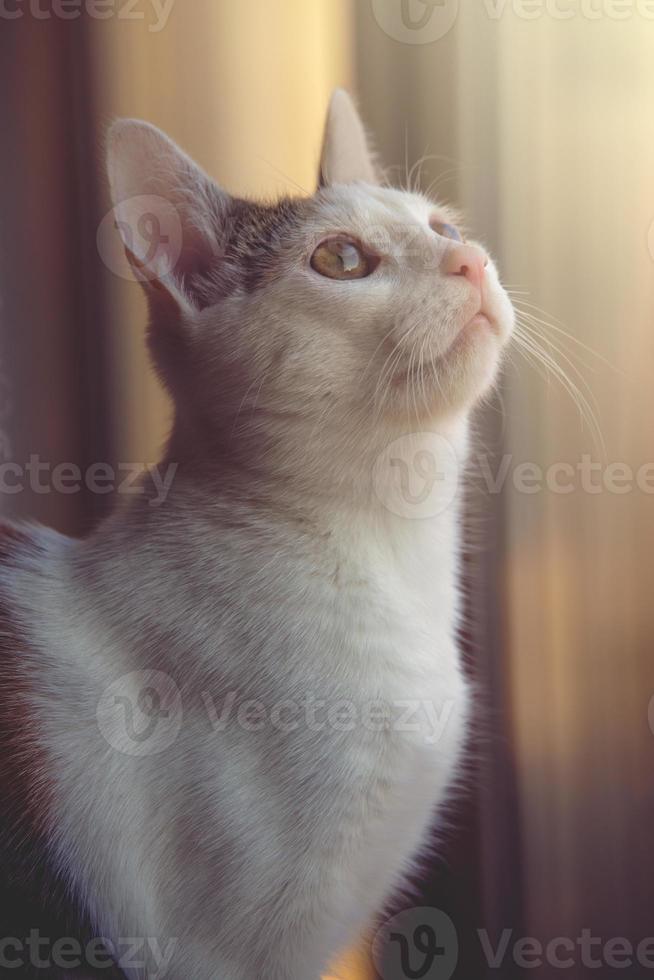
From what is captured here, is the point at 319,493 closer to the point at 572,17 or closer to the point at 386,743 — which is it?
the point at 386,743

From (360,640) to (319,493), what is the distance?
0.46 feet

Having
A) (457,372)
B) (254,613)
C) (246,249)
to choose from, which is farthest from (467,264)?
(254,613)

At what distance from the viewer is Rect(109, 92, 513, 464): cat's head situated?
0.74m

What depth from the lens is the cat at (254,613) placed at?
710mm

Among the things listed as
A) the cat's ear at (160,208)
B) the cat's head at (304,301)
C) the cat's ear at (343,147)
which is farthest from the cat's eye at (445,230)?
the cat's ear at (160,208)

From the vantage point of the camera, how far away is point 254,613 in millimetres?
764

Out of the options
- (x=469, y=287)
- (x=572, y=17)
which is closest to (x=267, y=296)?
(x=469, y=287)

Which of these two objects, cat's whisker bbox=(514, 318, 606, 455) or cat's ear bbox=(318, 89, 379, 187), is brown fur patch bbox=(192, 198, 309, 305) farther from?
cat's whisker bbox=(514, 318, 606, 455)

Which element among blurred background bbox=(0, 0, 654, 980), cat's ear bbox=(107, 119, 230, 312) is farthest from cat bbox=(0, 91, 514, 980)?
blurred background bbox=(0, 0, 654, 980)

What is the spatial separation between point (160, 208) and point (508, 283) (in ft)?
1.29

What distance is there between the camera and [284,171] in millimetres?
986

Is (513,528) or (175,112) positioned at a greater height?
(175,112)

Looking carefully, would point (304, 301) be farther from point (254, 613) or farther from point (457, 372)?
point (254, 613)

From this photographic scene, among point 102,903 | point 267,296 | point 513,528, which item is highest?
point 267,296
